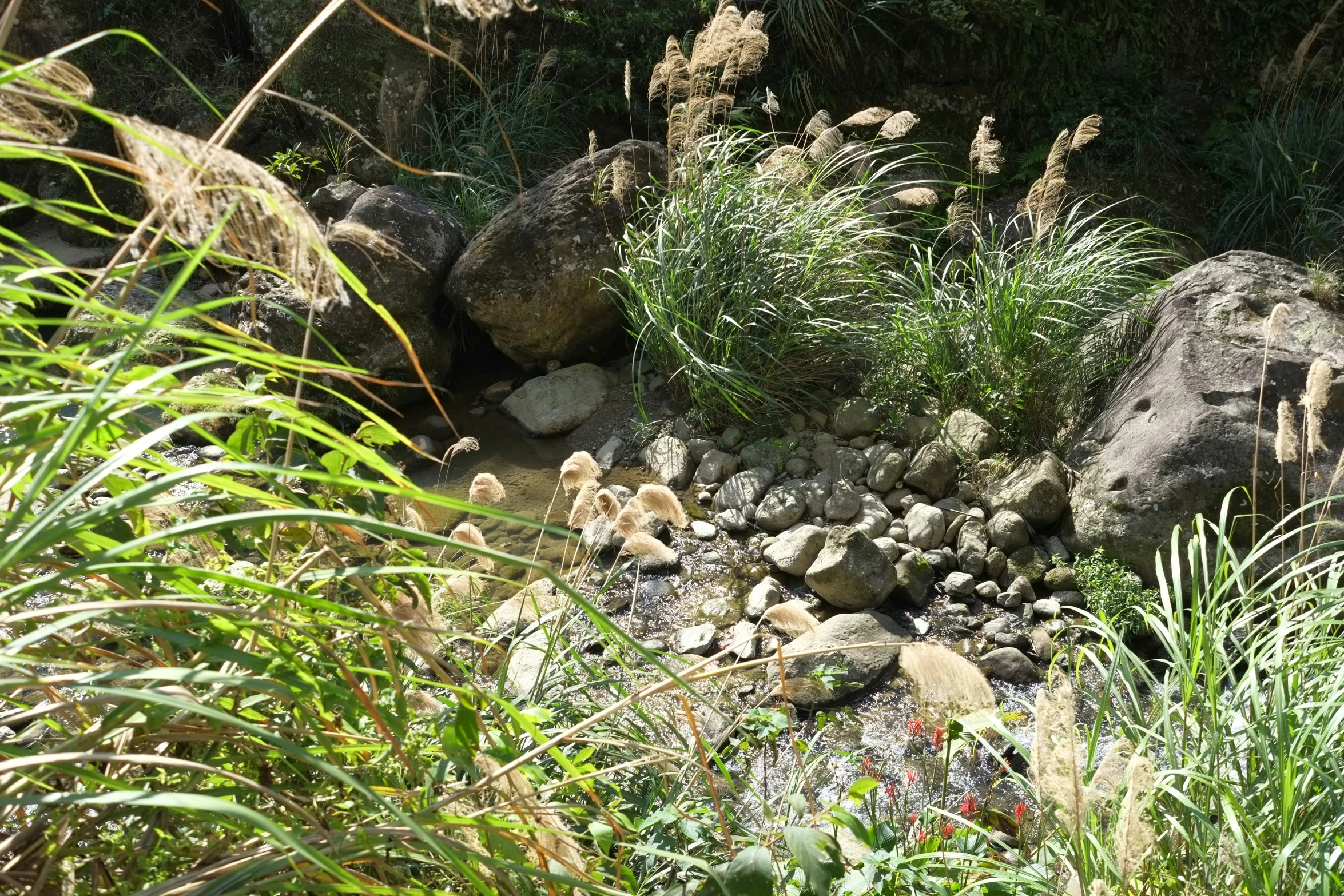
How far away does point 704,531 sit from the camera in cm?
465

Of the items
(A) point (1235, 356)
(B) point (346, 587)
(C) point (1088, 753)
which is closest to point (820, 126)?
→ (A) point (1235, 356)

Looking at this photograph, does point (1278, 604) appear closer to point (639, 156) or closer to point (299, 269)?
point (299, 269)

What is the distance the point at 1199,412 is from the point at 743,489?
190 cm

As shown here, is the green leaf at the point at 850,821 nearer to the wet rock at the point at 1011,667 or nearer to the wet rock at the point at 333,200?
the wet rock at the point at 1011,667

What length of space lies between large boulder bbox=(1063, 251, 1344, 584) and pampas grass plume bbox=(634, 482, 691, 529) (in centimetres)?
249

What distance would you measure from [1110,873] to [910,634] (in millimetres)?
2249

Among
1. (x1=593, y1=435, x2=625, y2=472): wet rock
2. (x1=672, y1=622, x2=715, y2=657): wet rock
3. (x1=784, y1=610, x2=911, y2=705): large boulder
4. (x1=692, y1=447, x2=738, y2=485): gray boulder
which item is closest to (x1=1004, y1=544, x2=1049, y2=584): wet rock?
(x1=784, y1=610, x2=911, y2=705): large boulder

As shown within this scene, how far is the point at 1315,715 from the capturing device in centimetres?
179

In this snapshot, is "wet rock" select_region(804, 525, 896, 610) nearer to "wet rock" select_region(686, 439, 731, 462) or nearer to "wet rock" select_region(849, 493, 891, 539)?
"wet rock" select_region(849, 493, 891, 539)

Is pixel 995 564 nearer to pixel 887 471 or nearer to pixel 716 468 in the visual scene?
pixel 887 471

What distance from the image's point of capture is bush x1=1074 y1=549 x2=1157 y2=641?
151 inches

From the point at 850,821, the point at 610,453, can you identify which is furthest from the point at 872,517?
the point at 850,821

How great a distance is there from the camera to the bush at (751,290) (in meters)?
4.95

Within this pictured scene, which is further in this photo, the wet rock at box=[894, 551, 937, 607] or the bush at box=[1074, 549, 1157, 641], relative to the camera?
the wet rock at box=[894, 551, 937, 607]
